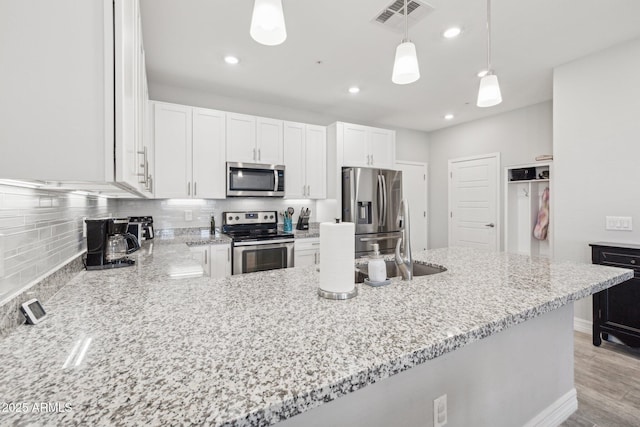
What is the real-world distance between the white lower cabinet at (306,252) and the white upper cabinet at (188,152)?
108 cm

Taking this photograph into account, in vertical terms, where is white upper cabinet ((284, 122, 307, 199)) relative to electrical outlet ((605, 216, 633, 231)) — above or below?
above

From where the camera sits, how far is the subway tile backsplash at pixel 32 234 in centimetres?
89

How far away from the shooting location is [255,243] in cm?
316

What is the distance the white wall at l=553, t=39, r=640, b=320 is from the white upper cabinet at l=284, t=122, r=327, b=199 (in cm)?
261

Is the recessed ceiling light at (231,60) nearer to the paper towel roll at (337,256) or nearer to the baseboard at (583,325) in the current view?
the paper towel roll at (337,256)

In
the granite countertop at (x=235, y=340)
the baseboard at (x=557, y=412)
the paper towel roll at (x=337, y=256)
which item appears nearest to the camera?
the granite countertop at (x=235, y=340)

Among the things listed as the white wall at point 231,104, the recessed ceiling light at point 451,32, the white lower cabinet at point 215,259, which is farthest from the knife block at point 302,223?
the recessed ceiling light at point 451,32

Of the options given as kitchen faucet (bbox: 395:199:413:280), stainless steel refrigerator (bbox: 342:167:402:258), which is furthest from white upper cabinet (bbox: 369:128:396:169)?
kitchen faucet (bbox: 395:199:413:280)

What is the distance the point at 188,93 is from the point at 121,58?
2963 millimetres

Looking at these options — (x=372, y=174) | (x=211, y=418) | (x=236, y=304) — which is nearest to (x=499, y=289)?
(x=236, y=304)

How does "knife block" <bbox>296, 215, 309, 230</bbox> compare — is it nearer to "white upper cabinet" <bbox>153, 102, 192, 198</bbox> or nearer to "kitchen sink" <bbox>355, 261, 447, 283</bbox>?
"white upper cabinet" <bbox>153, 102, 192, 198</bbox>

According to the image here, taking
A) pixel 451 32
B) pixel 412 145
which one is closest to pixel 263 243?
pixel 451 32

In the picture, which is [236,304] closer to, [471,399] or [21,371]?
[21,371]

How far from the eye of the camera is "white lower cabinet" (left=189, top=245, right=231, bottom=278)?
2.97 meters
